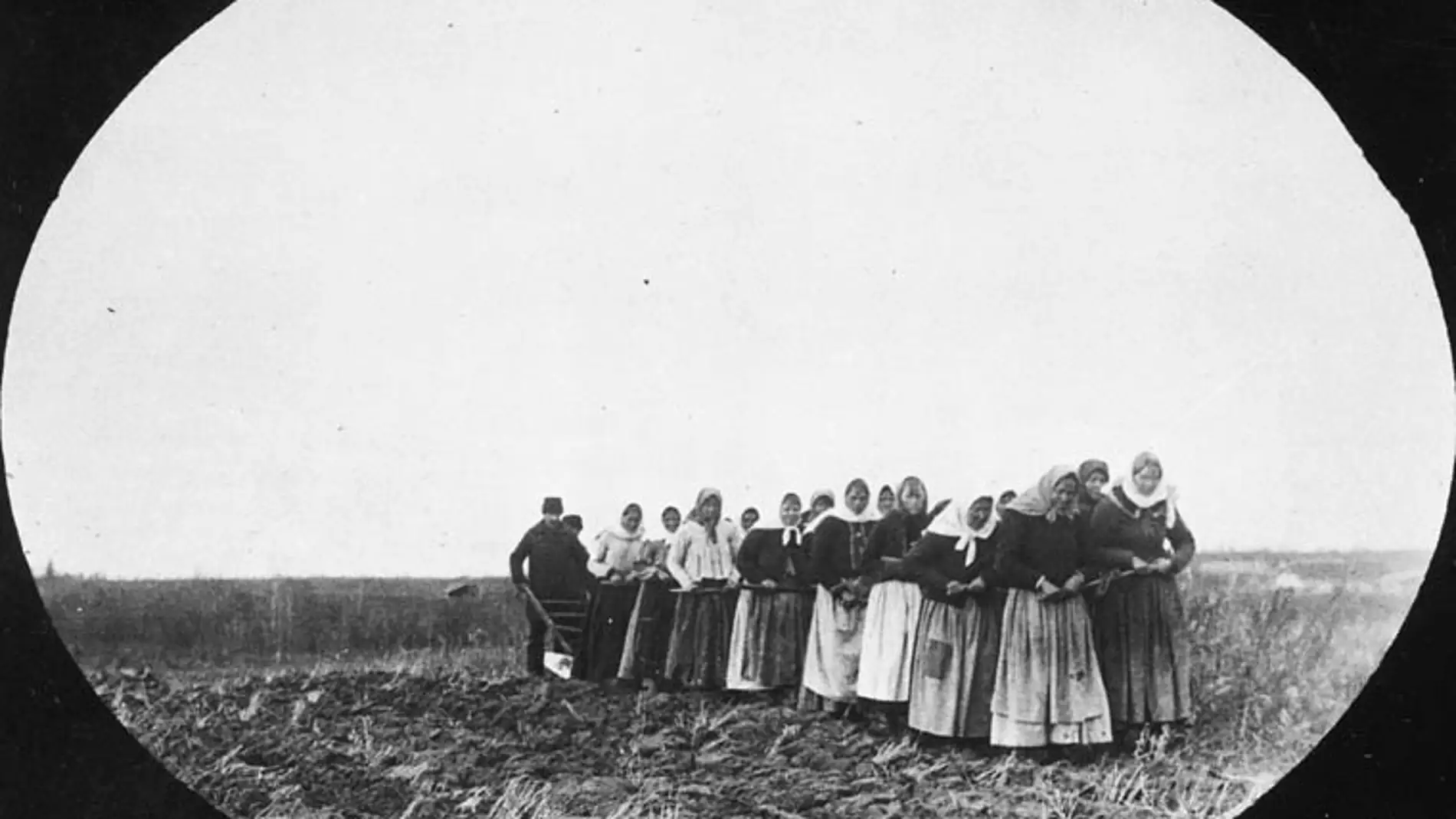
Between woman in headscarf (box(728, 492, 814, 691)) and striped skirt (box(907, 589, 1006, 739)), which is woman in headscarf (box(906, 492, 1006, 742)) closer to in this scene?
striped skirt (box(907, 589, 1006, 739))

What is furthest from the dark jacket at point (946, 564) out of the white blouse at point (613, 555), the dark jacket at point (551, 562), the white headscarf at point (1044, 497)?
the dark jacket at point (551, 562)

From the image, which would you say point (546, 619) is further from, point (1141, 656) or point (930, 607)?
point (1141, 656)

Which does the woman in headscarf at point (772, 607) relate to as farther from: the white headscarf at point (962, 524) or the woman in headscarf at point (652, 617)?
the white headscarf at point (962, 524)

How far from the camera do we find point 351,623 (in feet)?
23.4

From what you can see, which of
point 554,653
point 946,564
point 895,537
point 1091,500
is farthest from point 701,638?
point 1091,500

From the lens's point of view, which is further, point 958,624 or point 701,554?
point 701,554

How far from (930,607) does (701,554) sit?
82 cm

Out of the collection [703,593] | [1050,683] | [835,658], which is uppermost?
[703,593]

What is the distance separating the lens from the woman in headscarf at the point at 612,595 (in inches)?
281

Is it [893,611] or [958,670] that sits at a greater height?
[893,611]

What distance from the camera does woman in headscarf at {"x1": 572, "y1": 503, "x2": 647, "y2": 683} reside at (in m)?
7.12

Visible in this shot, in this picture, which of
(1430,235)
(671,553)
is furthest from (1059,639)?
(1430,235)

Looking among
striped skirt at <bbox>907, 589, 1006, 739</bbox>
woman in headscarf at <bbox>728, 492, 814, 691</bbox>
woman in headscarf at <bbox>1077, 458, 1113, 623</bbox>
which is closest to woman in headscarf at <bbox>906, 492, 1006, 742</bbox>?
striped skirt at <bbox>907, 589, 1006, 739</bbox>

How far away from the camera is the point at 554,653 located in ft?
23.4
